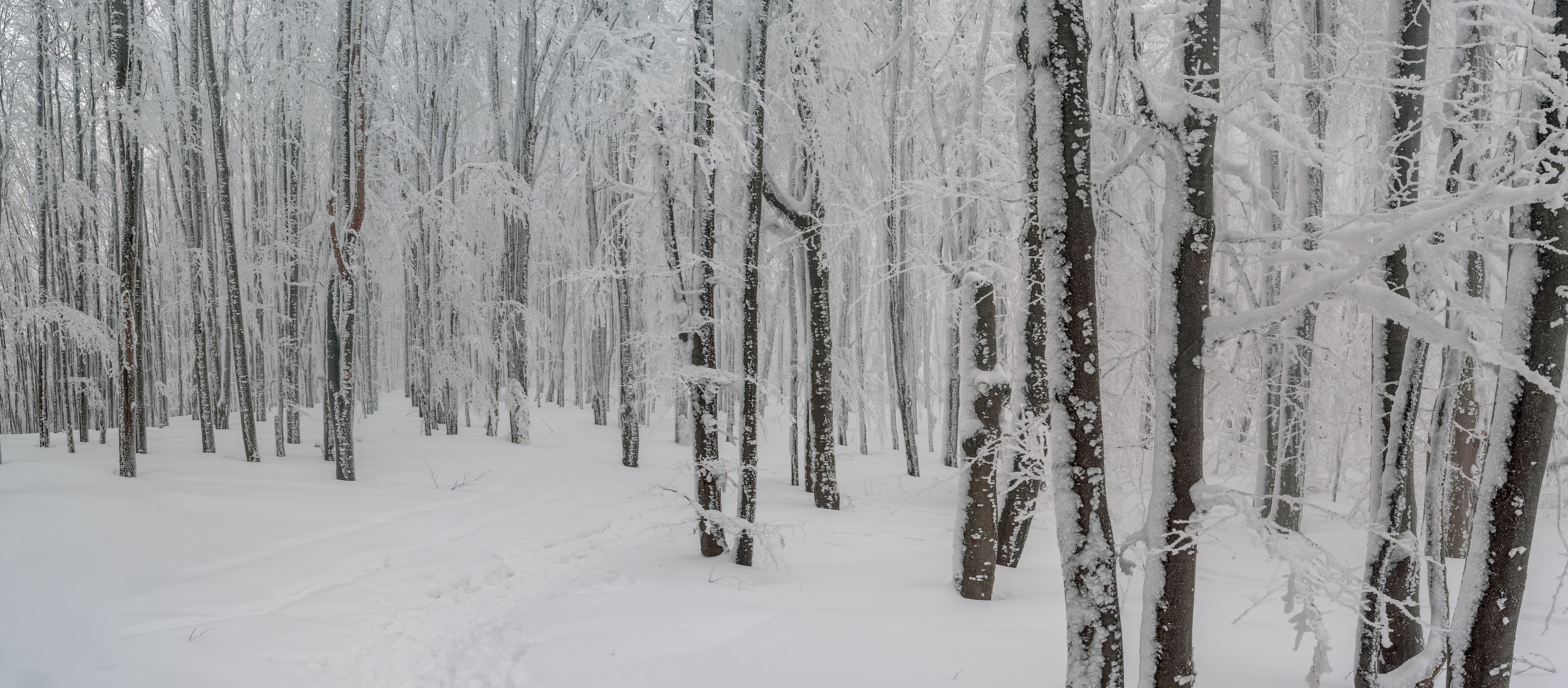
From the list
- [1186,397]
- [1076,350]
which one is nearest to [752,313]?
[1076,350]

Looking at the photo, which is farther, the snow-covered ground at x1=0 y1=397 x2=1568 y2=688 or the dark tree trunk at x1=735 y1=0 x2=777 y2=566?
the dark tree trunk at x1=735 y1=0 x2=777 y2=566

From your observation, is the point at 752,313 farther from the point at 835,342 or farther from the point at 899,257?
the point at 835,342

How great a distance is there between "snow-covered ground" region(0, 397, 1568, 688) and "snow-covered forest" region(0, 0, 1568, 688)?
6cm

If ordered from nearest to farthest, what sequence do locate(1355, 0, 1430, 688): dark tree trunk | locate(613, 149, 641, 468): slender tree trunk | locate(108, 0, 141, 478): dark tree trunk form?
locate(1355, 0, 1430, 688): dark tree trunk → locate(108, 0, 141, 478): dark tree trunk → locate(613, 149, 641, 468): slender tree trunk

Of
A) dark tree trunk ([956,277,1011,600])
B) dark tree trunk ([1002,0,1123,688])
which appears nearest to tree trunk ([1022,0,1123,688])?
dark tree trunk ([1002,0,1123,688])

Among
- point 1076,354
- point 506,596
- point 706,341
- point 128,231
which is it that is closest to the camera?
point 1076,354

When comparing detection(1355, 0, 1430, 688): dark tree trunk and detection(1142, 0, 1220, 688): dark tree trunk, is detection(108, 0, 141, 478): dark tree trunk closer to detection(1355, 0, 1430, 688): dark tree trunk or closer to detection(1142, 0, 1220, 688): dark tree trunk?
detection(1142, 0, 1220, 688): dark tree trunk

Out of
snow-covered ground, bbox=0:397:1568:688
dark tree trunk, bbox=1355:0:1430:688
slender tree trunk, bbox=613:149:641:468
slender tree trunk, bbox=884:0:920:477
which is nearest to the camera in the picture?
dark tree trunk, bbox=1355:0:1430:688

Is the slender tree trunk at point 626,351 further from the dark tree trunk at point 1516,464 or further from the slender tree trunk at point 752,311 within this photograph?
the dark tree trunk at point 1516,464

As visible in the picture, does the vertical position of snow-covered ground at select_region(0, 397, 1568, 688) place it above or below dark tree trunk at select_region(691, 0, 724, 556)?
below

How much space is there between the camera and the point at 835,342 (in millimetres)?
13438

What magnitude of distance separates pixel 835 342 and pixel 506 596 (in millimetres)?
7812

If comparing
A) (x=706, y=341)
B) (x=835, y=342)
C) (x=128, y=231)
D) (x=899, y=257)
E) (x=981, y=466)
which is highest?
(x=128, y=231)

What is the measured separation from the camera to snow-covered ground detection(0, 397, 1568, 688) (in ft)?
15.9
